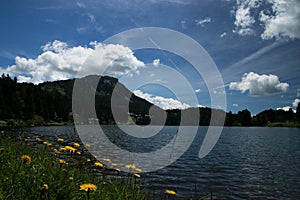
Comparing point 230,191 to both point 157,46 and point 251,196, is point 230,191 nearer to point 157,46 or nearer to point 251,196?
point 251,196

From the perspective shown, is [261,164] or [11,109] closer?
[261,164]

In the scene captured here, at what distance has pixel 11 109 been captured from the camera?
10031cm

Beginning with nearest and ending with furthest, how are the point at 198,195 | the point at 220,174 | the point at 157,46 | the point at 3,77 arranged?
the point at 157,46 < the point at 198,195 < the point at 220,174 < the point at 3,77

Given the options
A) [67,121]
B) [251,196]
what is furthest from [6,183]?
[67,121]

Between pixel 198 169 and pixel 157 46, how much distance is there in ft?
49.7

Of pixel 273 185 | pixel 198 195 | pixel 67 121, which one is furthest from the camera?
pixel 67 121

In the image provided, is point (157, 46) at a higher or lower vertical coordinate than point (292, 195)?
higher

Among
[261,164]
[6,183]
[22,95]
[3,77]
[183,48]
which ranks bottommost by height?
[261,164]

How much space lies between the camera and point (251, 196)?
46.3 feet

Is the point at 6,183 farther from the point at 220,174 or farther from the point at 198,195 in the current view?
the point at 220,174

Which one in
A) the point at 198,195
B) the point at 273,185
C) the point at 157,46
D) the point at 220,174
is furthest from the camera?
the point at 220,174

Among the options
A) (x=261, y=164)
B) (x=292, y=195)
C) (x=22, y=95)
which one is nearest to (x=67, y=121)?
(x=22, y=95)

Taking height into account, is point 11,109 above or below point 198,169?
above

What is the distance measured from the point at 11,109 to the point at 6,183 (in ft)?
360
